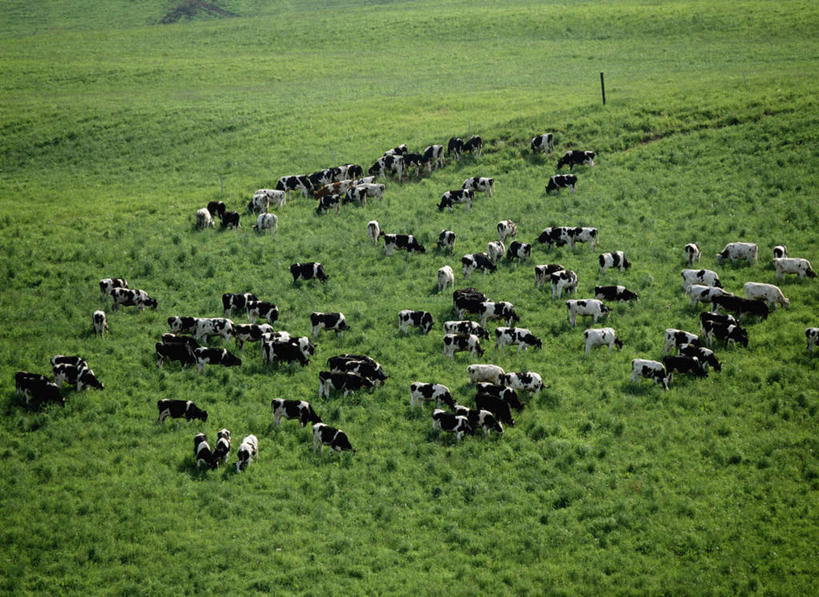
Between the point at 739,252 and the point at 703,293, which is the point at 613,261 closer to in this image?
the point at 703,293

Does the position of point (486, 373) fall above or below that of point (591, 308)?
below

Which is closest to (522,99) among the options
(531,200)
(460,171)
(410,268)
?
(460,171)

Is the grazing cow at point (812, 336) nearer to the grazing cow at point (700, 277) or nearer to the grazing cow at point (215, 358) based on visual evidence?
the grazing cow at point (700, 277)

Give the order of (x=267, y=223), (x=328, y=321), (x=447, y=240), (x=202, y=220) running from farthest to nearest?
1. (x=202, y=220)
2. (x=267, y=223)
3. (x=447, y=240)
4. (x=328, y=321)

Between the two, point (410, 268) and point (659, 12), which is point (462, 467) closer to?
point (410, 268)

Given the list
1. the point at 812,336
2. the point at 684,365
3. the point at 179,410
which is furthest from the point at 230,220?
the point at 812,336

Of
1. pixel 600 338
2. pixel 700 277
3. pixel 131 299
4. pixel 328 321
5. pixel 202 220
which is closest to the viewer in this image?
pixel 600 338
